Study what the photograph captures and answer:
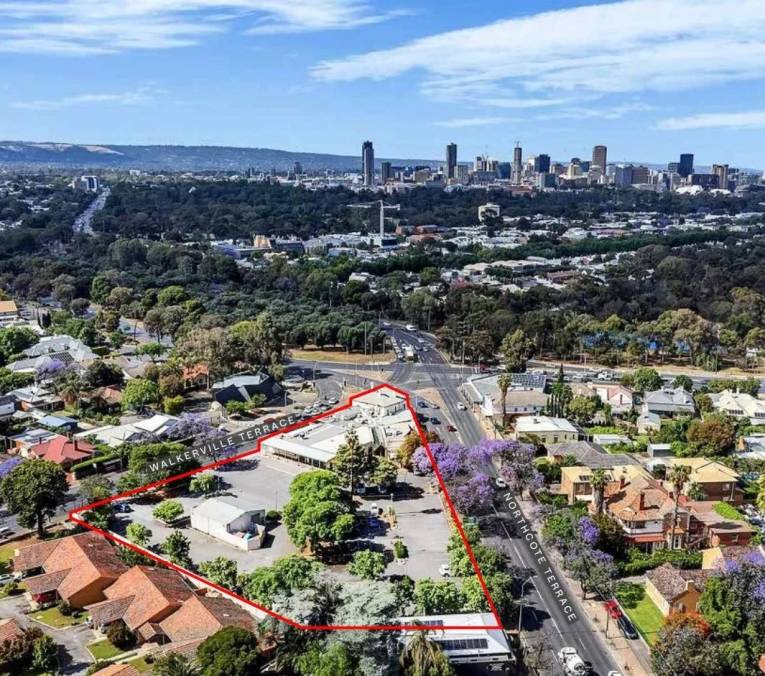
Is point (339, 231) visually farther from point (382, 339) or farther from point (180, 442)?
point (180, 442)

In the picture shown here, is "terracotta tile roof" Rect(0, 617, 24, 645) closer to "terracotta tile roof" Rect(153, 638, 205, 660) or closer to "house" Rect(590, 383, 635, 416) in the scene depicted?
"terracotta tile roof" Rect(153, 638, 205, 660)

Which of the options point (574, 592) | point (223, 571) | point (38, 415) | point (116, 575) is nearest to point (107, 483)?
point (116, 575)

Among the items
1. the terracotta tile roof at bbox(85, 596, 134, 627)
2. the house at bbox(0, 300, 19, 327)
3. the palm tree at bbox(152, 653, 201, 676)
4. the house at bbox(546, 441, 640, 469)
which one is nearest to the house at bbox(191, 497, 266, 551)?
the terracotta tile roof at bbox(85, 596, 134, 627)

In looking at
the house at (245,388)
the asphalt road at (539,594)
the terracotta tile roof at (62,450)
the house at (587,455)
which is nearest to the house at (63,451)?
the terracotta tile roof at (62,450)

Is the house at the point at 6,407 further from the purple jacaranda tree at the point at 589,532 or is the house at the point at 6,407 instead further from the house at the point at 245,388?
the purple jacaranda tree at the point at 589,532

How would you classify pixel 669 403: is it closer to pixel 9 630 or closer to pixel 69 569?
pixel 69 569
